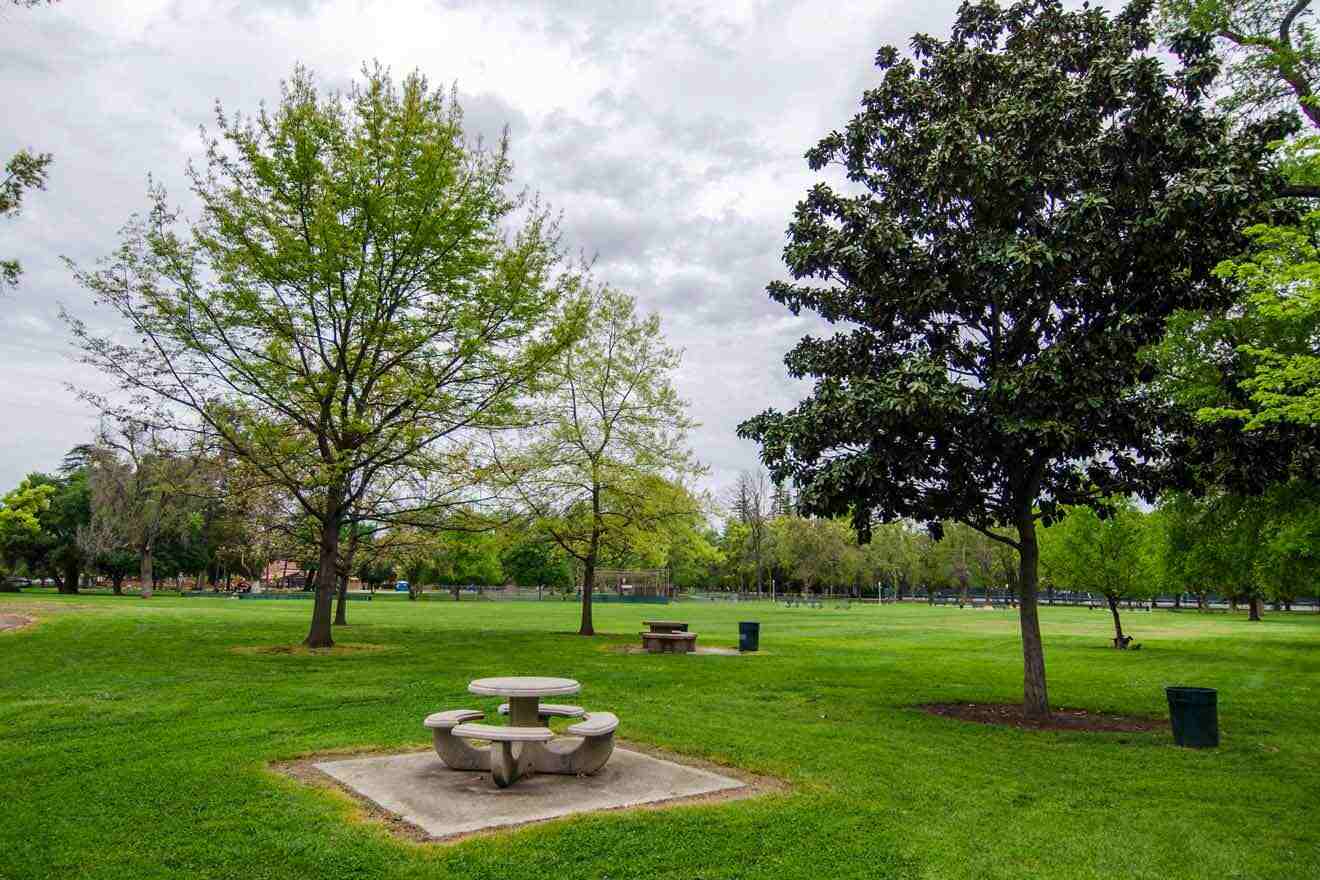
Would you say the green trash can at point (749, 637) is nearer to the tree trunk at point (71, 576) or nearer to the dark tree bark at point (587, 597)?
the dark tree bark at point (587, 597)

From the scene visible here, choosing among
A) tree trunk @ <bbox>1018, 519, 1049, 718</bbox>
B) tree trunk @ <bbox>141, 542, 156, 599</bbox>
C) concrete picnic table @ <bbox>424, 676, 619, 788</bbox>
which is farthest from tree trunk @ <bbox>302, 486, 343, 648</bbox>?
tree trunk @ <bbox>141, 542, 156, 599</bbox>

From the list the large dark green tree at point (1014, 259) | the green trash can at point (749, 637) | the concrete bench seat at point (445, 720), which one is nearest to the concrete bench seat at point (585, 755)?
the concrete bench seat at point (445, 720)

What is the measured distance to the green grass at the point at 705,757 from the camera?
6.11 metres

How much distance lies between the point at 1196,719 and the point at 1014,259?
6672 mm

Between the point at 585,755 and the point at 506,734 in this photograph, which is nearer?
the point at 506,734

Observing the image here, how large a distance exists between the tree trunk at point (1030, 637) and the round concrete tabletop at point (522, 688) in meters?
8.26

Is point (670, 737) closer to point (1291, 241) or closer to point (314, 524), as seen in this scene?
point (1291, 241)

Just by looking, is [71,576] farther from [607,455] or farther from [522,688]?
[522,688]

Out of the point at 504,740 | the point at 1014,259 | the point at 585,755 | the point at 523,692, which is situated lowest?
the point at 585,755

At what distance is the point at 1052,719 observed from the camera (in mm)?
A: 13359

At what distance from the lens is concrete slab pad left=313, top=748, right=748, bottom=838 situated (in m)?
6.98

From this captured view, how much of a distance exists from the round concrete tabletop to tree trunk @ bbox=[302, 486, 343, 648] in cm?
1402

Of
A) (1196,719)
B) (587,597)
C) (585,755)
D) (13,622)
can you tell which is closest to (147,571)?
(13,622)

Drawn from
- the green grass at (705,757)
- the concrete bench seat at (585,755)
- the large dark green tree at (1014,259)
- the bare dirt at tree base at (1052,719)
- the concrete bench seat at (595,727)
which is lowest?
the bare dirt at tree base at (1052,719)
